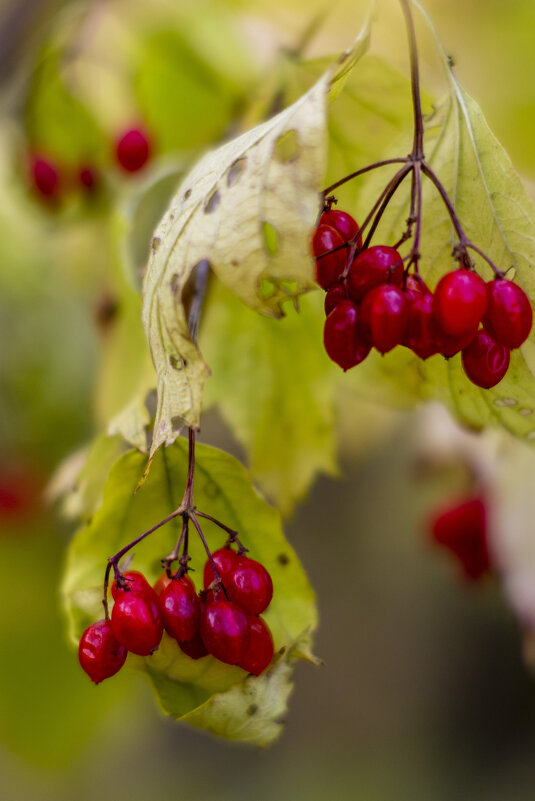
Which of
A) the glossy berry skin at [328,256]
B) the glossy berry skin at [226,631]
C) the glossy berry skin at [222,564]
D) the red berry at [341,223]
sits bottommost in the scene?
the glossy berry skin at [226,631]

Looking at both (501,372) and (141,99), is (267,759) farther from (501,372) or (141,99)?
(501,372)

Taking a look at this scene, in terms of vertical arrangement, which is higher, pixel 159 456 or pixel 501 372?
pixel 159 456

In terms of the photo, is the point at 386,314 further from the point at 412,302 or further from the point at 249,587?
the point at 249,587

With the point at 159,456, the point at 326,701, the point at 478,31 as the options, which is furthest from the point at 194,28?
the point at 326,701

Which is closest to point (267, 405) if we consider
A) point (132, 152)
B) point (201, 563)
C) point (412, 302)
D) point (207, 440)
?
point (201, 563)

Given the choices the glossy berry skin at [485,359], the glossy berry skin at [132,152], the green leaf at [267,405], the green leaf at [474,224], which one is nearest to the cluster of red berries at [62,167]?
the glossy berry skin at [132,152]

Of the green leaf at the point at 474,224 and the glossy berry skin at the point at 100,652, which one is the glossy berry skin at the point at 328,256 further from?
the glossy berry skin at the point at 100,652

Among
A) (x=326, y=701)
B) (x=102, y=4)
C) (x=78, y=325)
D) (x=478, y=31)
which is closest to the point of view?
(x=102, y=4)
